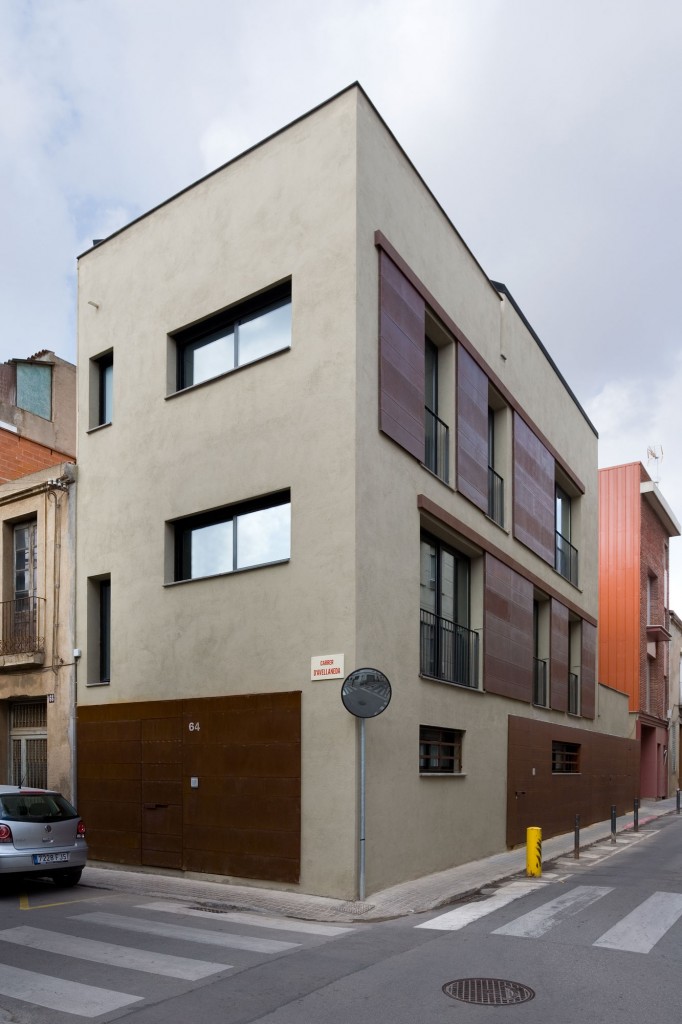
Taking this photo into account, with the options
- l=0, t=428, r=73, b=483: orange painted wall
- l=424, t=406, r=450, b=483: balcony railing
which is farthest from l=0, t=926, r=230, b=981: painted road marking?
l=0, t=428, r=73, b=483: orange painted wall

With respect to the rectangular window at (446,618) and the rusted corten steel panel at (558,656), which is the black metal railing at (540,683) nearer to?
the rusted corten steel panel at (558,656)

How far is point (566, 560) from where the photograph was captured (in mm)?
24969

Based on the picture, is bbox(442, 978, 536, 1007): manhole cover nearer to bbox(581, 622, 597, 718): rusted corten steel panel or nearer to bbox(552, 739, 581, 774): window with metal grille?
bbox(552, 739, 581, 774): window with metal grille

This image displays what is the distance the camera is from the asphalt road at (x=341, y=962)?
21.8 ft

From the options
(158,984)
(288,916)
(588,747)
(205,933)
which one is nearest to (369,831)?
(288,916)

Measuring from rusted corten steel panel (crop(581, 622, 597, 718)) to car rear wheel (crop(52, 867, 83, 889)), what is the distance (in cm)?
1562

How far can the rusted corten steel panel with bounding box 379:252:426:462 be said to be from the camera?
1354 cm

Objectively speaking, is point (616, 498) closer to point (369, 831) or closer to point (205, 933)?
point (369, 831)

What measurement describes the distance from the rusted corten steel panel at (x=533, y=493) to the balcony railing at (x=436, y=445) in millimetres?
4099

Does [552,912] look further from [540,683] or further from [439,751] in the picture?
[540,683]

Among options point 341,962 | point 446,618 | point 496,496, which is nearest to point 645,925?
point 341,962

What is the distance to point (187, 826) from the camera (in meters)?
13.6

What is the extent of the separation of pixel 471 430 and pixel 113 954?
1118cm

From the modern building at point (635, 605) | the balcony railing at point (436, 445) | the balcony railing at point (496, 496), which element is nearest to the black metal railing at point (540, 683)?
the balcony railing at point (496, 496)
